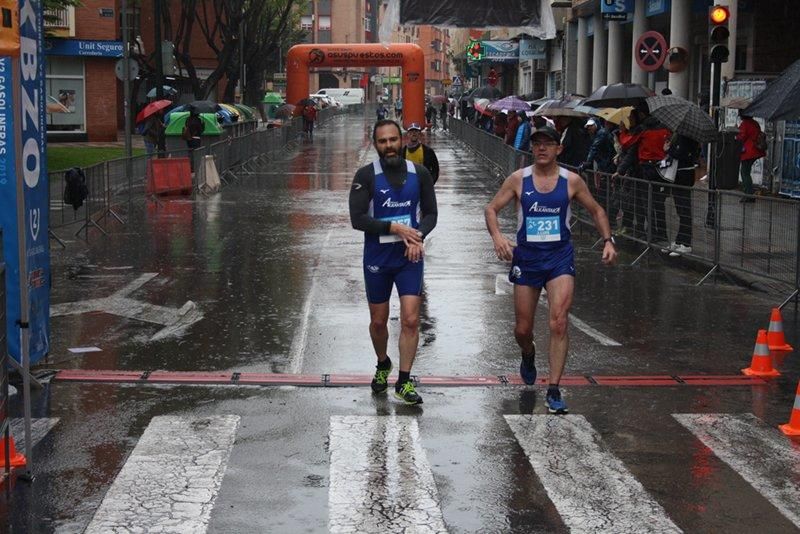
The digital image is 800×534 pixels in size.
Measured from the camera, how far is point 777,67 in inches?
1192

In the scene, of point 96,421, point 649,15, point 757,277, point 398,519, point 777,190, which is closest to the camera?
point 398,519

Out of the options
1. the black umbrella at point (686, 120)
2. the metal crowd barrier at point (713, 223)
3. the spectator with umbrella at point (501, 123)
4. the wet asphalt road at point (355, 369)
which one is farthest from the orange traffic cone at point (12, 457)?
the spectator with umbrella at point (501, 123)

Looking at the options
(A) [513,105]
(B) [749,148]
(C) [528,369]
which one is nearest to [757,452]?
(C) [528,369]

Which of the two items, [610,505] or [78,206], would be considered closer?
[610,505]

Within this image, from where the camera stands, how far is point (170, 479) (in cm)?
673

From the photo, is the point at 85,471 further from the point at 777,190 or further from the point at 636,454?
the point at 777,190

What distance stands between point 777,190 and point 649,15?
12.2 metres

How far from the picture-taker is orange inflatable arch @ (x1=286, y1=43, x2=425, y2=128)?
56.4 meters

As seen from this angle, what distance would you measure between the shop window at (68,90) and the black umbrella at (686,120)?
34314 mm

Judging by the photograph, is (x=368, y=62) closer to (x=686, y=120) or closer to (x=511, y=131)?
(x=511, y=131)

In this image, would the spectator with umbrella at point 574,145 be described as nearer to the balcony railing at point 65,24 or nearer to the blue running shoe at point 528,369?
the blue running shoe at point 528,369

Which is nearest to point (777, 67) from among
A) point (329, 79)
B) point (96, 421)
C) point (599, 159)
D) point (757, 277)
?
point (599, 159)

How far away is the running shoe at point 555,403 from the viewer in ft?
27.2

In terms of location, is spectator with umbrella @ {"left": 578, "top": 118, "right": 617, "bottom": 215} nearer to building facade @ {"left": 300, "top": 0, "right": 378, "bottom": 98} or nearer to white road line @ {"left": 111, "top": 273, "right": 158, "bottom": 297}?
white road line @ {"left": 111, "top": 273, "right": 158, "bottom": 297}
